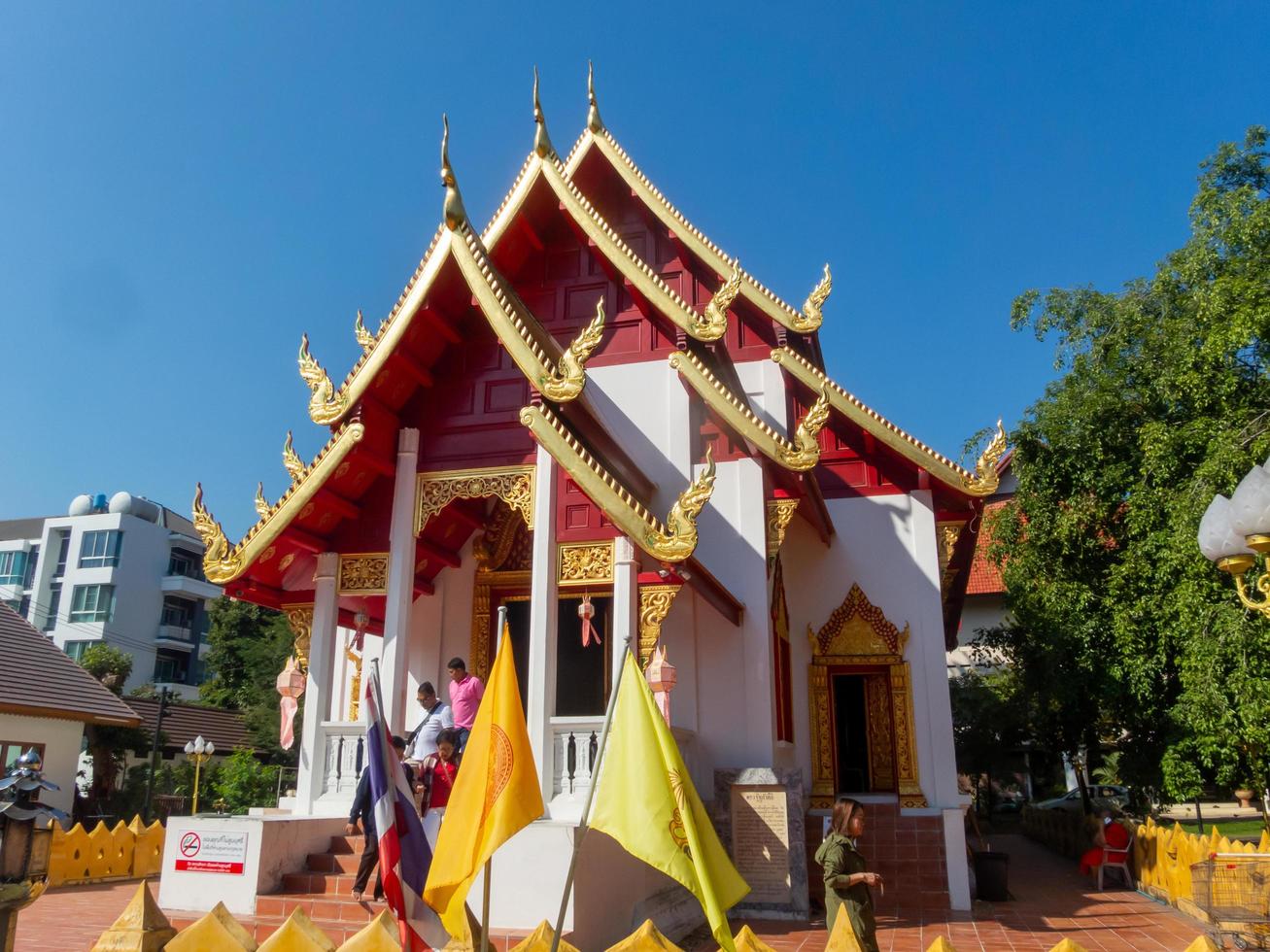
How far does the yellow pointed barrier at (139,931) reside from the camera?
3.67 m

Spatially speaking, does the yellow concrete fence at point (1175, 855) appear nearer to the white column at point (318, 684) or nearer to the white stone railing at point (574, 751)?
the white stone railing at point (574, 751)

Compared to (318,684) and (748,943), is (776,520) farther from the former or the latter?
(748,943)

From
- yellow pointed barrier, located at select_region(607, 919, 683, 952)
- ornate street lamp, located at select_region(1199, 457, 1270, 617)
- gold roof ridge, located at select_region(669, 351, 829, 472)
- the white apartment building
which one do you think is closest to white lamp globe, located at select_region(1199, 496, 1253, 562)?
ornate street lamp, located at select_region(1199, 457, 1270, 617)

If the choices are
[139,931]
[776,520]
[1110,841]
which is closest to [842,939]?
[139,931]

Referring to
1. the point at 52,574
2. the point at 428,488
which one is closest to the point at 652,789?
the point at 428,488

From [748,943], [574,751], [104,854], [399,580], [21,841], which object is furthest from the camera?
[104,854]

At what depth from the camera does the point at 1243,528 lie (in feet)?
14.7

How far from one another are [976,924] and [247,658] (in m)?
25.0

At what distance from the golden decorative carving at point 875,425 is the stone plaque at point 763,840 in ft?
14.3

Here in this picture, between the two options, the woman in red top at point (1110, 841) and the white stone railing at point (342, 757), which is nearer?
the white stone railing at point (342, 757)

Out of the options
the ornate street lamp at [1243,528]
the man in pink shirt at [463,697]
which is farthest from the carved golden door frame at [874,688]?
the ornate street lamp at [1243,528]

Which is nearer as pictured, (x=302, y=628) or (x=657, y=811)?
(x=657, y=811)

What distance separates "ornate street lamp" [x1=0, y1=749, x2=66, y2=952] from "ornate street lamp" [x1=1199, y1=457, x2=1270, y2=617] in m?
5.29

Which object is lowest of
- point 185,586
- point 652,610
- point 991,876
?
point 991,876
